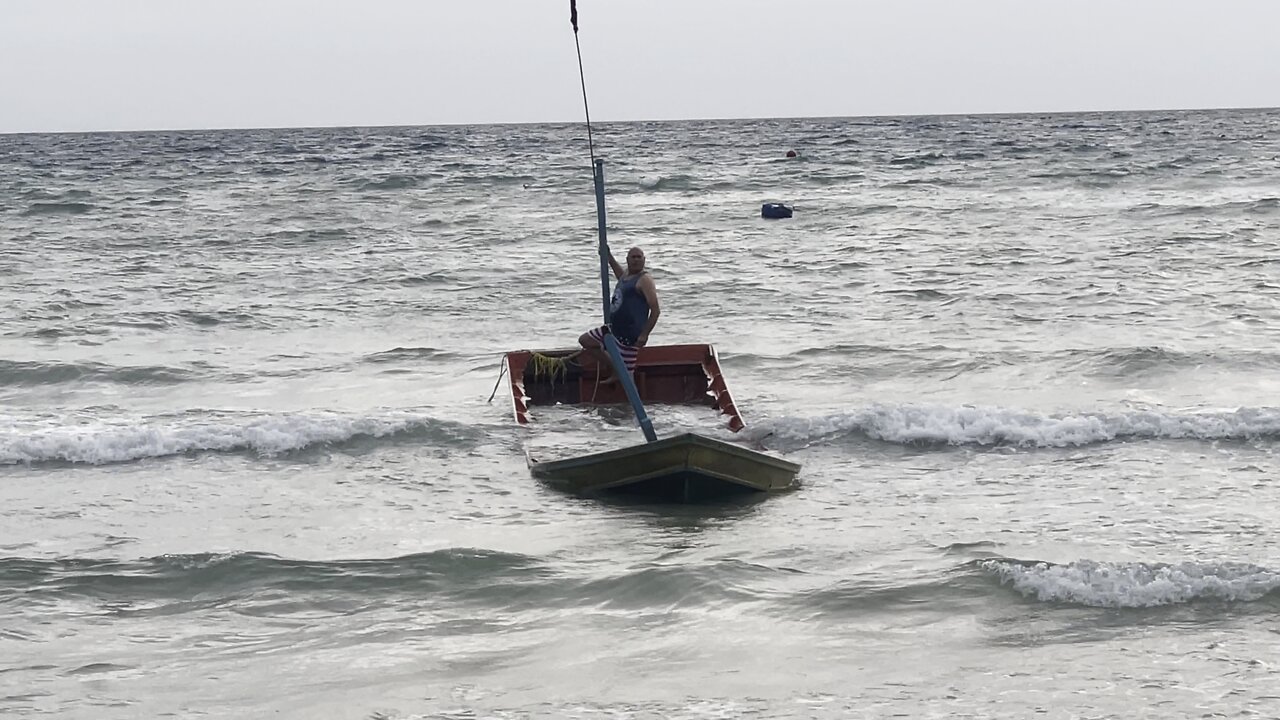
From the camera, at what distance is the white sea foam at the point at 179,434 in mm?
11656

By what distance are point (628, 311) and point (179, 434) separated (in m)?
4.03

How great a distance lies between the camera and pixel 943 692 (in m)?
6.42

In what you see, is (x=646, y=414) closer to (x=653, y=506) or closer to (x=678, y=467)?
(x=653, y=506)

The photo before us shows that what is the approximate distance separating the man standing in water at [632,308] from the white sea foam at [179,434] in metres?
1.88

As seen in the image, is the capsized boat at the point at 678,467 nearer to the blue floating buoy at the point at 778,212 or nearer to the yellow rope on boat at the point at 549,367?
the yellow rope on boat at the point at 549,367

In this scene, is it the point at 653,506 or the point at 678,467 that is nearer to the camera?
the point at 678,467

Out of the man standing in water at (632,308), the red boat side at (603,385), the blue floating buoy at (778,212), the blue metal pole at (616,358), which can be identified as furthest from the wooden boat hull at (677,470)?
the blue floating buoy at (778,212)

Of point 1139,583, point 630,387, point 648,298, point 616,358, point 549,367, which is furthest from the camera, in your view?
point 549,367

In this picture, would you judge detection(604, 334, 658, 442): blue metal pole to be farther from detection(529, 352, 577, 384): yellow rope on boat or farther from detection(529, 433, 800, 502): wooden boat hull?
detection(529, 352, 577, 384): yellow rope on boat

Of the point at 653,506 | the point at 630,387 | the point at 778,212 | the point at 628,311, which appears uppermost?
the point at 778,212

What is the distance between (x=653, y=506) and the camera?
9672 millimetres

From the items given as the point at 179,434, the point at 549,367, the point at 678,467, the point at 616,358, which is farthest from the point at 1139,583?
the point at 179,434

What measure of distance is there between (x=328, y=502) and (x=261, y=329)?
8701 mm

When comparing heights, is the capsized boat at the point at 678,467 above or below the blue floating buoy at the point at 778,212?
below
